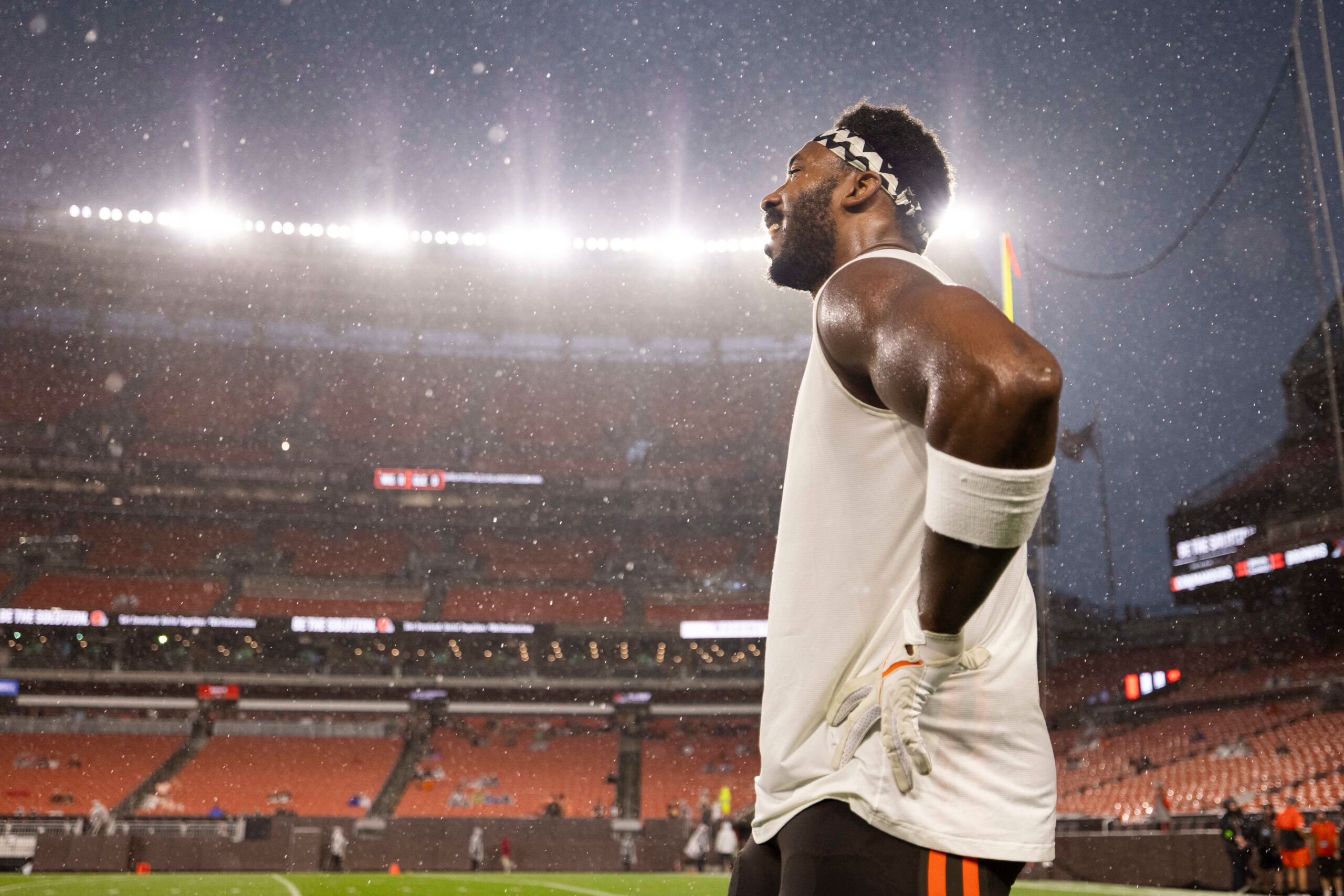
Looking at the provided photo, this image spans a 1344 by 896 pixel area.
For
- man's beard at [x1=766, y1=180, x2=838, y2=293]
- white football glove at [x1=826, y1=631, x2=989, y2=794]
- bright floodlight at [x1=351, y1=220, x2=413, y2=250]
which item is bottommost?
white football glove at [x1=826, y1=631, x2=989, y2=794]

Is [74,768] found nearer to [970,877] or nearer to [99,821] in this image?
[99,821]

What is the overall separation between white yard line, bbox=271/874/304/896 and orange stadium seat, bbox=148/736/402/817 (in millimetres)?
11698

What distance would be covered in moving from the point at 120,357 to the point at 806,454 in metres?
39.8

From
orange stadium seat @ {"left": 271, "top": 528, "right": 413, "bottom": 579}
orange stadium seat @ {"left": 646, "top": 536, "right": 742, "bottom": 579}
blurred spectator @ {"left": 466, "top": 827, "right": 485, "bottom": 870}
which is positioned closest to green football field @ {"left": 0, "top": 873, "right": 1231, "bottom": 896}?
blurred spectator @ {"left": 466, "top": 827, "right": 485, "bottom": 870}

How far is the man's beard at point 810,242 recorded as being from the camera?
60.7 inches

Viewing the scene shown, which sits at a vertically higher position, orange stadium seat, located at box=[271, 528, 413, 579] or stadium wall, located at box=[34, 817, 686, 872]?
orange stadium seat, located at box=[271, 528, 413, 579]

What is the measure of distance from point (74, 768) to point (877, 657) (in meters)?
33.8

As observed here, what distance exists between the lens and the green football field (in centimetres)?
1232

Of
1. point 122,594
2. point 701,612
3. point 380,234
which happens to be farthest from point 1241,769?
point 122,594

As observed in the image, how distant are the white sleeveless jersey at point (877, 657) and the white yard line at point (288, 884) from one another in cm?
1291

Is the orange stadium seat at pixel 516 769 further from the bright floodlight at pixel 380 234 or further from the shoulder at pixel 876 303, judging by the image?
the shoulder at pixel 876 303

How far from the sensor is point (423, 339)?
36875mm

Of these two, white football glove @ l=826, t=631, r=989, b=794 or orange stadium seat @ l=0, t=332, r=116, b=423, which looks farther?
orange stadium seat @ l=0, t=332, r=116, b=423

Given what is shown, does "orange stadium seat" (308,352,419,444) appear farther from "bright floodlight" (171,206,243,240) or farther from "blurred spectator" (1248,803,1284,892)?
"blurred spectator" (1248,803,1284,892)
